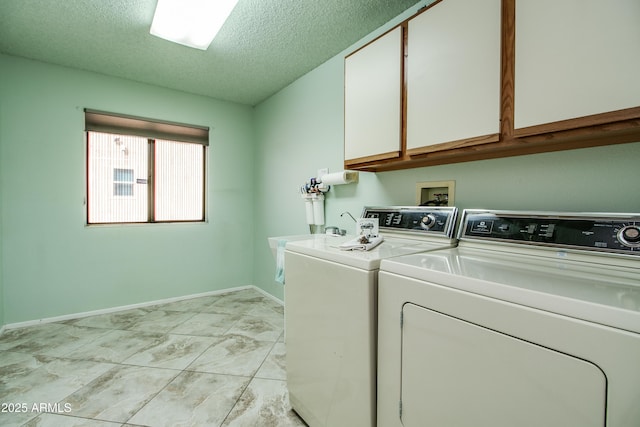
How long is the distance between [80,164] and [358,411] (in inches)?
134

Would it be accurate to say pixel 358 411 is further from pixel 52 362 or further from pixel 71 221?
pixel 71 221

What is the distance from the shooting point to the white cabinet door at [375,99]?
59.6 inches

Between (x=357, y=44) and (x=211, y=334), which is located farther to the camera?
(x=211, y=334)

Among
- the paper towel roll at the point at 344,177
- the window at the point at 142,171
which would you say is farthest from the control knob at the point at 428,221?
the window at the point at 142,171

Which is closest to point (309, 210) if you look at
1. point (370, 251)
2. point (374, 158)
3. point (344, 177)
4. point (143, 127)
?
point (344, 177)

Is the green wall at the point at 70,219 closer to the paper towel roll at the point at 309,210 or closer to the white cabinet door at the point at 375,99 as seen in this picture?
the paper towel roll at the point at 309,210

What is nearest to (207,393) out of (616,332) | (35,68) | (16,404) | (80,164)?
(16,404)

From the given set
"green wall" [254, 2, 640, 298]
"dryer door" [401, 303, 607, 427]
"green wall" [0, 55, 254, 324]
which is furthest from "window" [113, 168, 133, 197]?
"dryer door" [401, 303, 607, 427]

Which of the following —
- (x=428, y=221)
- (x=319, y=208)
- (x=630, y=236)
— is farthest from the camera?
(x=319, y=208)

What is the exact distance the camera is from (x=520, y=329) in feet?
2.32

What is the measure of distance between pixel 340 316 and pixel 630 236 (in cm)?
105

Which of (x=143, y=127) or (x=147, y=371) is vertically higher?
(x=143, y=127)

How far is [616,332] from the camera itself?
579mm

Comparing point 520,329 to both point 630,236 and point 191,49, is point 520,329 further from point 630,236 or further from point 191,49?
point 191,49
